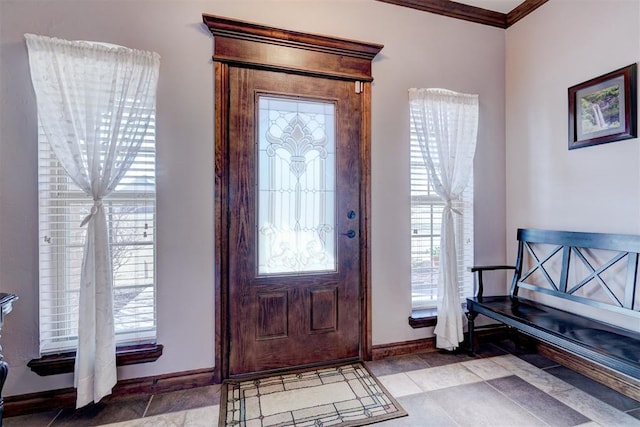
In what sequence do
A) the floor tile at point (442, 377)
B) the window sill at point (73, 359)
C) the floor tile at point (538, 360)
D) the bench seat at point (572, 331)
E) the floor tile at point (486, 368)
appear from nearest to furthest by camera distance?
the bench seat at point (572, 331)
the window sill at point (73, 359)
the floor tile at point (442, 377)
the floor tile at point (486, 368)
the floor tile at point (538, 360)

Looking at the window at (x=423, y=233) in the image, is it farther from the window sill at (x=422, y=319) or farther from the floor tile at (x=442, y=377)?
the floor tile at (x=442, y=377)

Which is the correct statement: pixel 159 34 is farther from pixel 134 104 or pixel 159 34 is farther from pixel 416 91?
pixel 416 91

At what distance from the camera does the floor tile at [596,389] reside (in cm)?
183

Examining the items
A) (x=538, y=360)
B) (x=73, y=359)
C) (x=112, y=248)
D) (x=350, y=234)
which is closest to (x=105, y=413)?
(x=73, y=359)

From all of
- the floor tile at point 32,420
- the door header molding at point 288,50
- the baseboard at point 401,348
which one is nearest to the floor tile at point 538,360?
the baseboard at point 401,348

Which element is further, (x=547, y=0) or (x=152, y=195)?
(x=547, y=0)

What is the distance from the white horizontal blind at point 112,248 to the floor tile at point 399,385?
63.4 inches

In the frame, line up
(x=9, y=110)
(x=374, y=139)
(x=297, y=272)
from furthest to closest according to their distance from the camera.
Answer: (x=374, y=139)
(x=297, y=272)
(x=9, y=110)

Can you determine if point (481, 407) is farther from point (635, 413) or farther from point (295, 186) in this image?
point (295, 186)

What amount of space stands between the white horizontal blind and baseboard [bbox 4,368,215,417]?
251mm

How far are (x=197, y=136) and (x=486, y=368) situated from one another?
8.75 ft

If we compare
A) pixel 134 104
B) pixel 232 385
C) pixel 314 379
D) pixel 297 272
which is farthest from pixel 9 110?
pixel 314 379

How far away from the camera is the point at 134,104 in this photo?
1918mm

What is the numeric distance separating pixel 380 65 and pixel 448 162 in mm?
957
